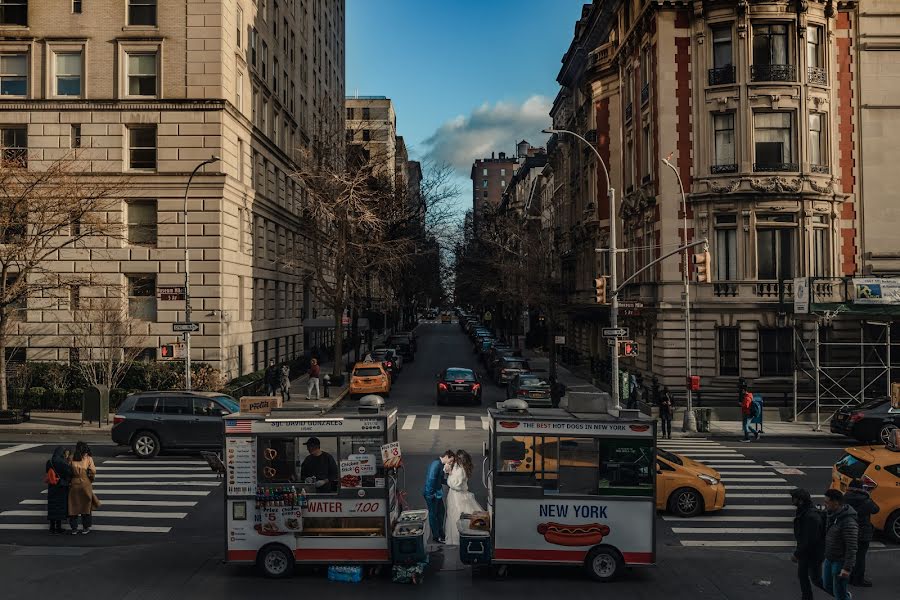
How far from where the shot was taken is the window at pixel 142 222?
35.3m

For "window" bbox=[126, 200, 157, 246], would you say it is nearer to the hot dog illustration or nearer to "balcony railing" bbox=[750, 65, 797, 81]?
"balcony railing" bbox=[750, 65, 797, 81]

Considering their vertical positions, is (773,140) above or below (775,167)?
above

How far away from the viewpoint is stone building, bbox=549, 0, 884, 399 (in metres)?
33.7

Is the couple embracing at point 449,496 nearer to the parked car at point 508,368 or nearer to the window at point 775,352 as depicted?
the window at point 775,352

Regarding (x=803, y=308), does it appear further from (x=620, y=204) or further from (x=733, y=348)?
(x=620, y=204)

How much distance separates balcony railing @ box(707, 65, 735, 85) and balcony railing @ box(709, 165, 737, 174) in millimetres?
3568

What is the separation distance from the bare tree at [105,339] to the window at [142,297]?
0.48 m

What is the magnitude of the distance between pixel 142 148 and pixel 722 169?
25186 mm

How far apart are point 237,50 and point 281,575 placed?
3151 cm

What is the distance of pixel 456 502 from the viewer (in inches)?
535

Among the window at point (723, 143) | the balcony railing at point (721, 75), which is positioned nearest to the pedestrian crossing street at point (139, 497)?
the window at point (723, 143)

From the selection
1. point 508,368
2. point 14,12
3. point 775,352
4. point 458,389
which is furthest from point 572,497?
point 14,12

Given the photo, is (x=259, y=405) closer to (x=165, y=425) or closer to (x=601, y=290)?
(x=165, y=425)

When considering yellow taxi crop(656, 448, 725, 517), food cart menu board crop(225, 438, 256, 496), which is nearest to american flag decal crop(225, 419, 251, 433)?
food cart menu board crop(225, 438, 256, 496)
